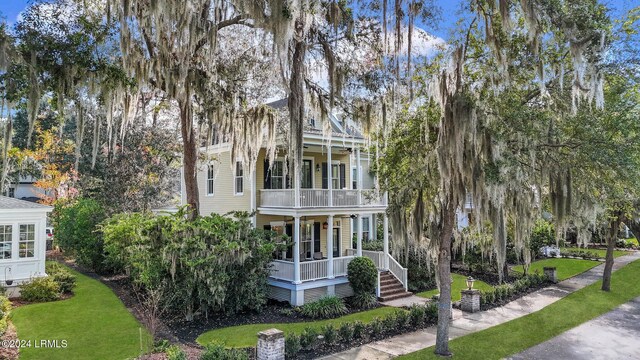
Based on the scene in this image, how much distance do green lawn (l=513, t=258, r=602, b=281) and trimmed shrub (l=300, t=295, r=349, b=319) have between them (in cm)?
1207

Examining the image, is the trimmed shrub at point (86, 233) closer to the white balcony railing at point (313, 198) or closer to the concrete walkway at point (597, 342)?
the white balcony railing at point (313, 198)

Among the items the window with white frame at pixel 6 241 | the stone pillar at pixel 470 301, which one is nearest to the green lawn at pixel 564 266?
the stone pillar at pixel 470 301

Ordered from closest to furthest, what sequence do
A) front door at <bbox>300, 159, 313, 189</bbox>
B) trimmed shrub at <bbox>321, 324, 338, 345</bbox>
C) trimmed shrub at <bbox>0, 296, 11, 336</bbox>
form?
trimmed shrub at <bbox>0, 296, 11, 336</bbox>
trimmed shrub at <bbox>321, 324, 338, 345</bbox>
front door at <bbox>300, 159, 313, 189</bbox>

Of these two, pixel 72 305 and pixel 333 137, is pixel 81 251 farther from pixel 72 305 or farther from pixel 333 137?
pixel 333 137

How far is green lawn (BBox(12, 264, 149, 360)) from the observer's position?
9.10 m

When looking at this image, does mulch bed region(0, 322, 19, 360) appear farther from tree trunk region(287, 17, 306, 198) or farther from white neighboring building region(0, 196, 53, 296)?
tree trunk region(287, 17, 306, 198)

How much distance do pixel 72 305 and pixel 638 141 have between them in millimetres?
15923

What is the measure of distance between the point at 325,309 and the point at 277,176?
20.5ft

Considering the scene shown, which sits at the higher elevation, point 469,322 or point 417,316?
point 417,316

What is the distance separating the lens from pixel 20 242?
13.9 metres

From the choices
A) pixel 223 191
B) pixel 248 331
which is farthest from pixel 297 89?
pixel 223 191

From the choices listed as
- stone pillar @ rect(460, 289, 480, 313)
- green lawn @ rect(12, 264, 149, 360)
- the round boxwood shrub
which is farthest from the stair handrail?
green lawn @ rect(12, 264, 149, 360)

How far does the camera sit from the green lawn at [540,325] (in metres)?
9.65

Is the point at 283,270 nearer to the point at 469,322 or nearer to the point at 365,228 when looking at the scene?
the point at 469,322
